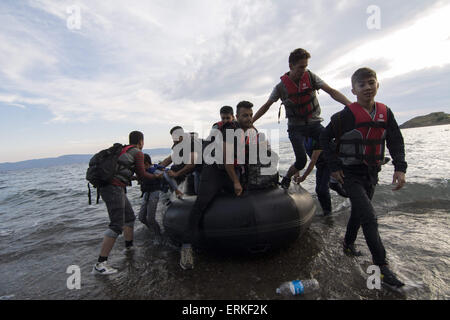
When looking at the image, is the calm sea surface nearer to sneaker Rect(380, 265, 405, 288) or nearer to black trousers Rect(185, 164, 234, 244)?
sneaker Rect(380, 265, 405, 288)

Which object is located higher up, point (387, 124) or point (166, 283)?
point (387, 124)

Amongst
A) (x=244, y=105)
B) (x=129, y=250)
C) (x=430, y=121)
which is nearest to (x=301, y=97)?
(x=244, y=105)

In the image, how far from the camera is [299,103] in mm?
4516

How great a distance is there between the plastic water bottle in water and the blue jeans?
2.27m

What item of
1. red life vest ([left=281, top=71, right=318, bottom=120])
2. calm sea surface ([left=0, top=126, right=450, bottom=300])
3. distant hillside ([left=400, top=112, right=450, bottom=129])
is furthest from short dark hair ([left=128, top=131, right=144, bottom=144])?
distant hillside ([left=400, top=112, right=450, bottom=129])

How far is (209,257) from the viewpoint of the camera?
12.8 ft

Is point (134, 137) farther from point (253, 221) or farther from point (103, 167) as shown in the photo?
point (253, 221)

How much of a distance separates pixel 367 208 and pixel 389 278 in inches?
31.2

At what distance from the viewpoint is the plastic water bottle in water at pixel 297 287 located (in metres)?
2.71

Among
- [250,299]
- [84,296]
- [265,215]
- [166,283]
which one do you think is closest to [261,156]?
[265,215]

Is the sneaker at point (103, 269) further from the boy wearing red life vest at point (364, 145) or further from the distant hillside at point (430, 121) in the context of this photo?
the distant hillside at point (430, 121)

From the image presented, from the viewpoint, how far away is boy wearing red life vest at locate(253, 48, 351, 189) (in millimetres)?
4353
